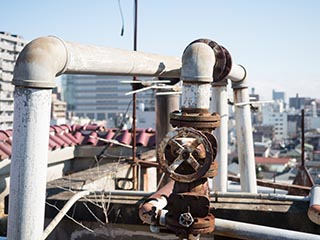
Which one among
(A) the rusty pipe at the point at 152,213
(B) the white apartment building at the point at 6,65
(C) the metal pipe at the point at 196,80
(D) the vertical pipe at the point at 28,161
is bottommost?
(A) the rusty pipe at the point at 152,213

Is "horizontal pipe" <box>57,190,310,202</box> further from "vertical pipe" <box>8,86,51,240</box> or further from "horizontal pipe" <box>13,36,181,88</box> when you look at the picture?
"vertical pipe" <box>8,86,51,240</box>

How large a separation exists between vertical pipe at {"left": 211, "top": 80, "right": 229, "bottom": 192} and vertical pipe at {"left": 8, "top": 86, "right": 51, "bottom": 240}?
3064 millimetres

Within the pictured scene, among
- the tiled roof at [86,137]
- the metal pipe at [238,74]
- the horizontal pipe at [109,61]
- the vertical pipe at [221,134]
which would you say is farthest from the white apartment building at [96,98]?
the horizontal pipe at [109,61]

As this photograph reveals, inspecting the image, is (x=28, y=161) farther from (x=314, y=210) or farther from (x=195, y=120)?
(x=314, y=210)

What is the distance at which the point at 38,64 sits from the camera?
2.60 metres

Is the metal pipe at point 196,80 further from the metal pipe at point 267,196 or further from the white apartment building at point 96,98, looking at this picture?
the white apartment building at point 96,98

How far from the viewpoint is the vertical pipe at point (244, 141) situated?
585cm

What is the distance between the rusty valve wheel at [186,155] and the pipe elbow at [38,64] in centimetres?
91

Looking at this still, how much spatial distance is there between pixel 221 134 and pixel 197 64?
7.67 ft

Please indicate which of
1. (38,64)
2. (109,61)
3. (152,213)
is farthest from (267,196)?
(38,64)

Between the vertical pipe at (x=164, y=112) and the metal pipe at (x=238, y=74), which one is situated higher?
the metal pipe at (x=238, y=74)

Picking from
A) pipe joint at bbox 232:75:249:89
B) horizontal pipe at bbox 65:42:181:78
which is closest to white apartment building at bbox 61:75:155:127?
pipe joint at bbox 232:75:249:89

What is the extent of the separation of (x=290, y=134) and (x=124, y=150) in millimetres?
83656

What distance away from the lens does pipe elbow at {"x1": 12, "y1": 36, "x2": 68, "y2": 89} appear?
2588 mm
